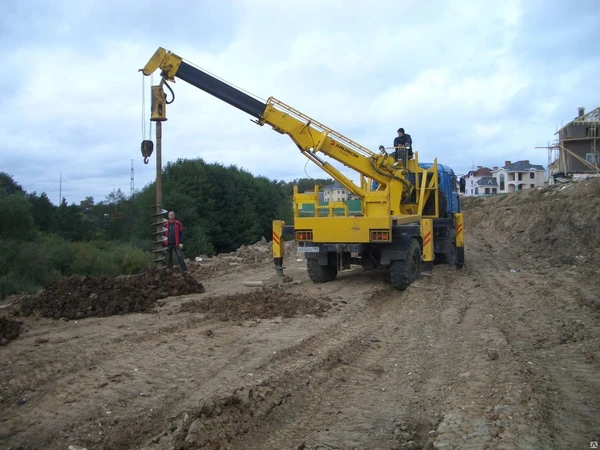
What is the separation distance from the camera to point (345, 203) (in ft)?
40.3

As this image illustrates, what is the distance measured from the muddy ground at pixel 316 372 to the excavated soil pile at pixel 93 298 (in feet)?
0.73

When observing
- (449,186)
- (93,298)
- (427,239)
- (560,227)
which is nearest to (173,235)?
(93,298)

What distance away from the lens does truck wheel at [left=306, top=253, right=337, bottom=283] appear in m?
12.7

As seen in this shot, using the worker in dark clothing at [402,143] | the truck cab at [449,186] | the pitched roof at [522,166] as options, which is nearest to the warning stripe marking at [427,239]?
the worker in dark clothing at [402,143]

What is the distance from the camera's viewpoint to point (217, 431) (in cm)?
446

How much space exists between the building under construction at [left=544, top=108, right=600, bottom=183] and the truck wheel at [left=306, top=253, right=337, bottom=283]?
35.6 meters

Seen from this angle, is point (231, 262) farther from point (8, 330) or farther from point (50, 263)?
point (8, 330)

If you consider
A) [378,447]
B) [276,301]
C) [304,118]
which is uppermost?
[304,118]

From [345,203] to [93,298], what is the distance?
18.5 feet

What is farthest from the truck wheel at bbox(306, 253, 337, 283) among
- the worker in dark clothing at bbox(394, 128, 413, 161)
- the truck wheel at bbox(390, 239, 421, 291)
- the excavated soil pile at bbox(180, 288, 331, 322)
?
the worker in dark clothing at bbox(394, 128, 413, 161)

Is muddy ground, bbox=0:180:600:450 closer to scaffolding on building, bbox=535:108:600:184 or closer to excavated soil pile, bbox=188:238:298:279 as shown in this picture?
excavated soil pile, bbox=188:238:298:279

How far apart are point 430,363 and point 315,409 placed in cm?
195

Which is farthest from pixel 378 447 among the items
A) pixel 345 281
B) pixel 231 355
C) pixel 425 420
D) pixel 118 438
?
pixel 345 281

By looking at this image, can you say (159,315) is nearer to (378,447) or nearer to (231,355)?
(231,355)
